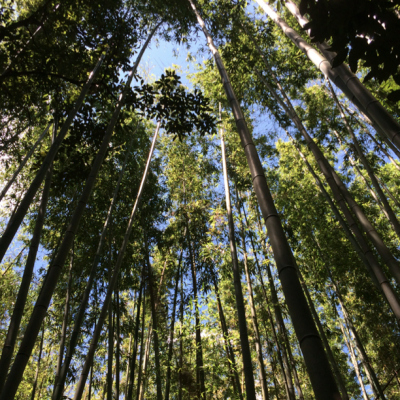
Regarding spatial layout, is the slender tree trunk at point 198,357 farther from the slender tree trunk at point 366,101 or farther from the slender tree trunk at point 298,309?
the slender tree trunk at point 366,101

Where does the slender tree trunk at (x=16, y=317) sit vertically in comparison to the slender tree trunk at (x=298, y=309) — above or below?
above

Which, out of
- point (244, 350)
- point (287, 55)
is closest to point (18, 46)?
point (244, 350)

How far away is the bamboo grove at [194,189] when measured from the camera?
1.78 m

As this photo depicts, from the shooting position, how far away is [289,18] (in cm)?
446

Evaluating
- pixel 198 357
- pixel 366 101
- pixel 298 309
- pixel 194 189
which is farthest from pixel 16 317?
pixel 194 189

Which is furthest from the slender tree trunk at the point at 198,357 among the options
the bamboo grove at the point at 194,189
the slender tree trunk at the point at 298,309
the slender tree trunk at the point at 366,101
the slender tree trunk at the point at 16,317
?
the slender tree trunk at the point at 366,101

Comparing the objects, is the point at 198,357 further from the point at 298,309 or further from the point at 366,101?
the point at 366,101

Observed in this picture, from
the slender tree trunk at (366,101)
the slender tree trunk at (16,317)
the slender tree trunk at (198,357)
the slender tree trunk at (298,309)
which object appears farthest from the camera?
the slender tree trunk at (198,357)

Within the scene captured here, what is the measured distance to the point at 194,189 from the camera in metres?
6.48

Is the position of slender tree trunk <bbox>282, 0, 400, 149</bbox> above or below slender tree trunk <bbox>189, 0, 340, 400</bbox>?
above

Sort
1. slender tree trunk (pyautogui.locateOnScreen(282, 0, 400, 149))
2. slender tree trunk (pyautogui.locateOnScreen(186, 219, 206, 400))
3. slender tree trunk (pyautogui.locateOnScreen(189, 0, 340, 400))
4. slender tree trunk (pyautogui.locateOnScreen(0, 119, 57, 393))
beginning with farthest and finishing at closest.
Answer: slender tree trunk (pyautogui.locateOnScreen(186, 219, 206, 400)) < slender tree trunk (pyautogui.locateOnScreen(0, 119, 57, 393)) < slender tree trunk (pyautogui.locateOnScreen(282, 0, 400, 149)) < slender tree trunk (pyautogui.locateOnScreen(189, 0, 340, 400))

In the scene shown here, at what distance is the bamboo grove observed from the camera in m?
1.78

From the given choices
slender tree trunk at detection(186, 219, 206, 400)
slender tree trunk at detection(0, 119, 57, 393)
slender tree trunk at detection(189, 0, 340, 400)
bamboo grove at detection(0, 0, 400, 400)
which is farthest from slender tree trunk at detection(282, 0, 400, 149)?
slender tree trunk at detection(186, 219, 206, 400)

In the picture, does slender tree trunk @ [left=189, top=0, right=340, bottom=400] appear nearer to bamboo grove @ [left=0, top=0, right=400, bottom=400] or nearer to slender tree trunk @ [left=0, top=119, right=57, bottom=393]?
bamboo grove @ [left=0, top=0, right=400, bottom=400]
